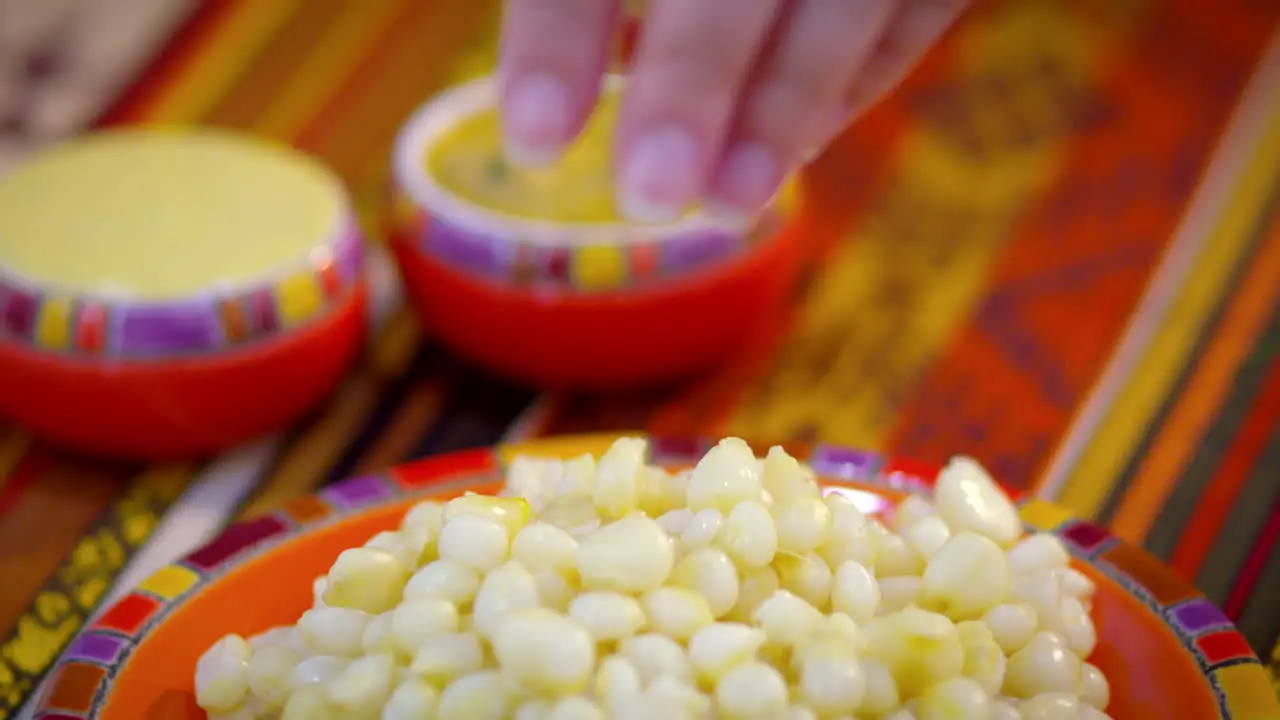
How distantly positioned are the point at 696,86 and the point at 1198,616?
0.97 ft

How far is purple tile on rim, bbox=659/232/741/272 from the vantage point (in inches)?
31.9

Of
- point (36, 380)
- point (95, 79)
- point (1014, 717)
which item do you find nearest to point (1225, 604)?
point (1014, 717)

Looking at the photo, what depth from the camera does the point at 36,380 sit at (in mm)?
763

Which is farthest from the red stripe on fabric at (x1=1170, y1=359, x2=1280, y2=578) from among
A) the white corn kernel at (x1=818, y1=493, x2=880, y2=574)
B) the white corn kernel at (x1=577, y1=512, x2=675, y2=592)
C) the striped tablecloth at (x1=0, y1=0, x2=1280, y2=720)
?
the white corn kernel at (x1=577, y1=512, x2=675, y2=592)

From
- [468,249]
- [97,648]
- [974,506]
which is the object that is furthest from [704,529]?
[468,249]

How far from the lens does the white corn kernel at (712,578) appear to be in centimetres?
50

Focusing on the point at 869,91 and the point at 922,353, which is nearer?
the point at 869,91

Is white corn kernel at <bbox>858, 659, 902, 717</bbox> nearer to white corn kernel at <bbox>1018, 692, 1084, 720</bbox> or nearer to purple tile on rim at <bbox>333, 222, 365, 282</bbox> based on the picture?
white corn kernel at <bbox>1018, 692, 1084, 720</bbox>

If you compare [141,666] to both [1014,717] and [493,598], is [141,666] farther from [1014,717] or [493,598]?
[1014,717]

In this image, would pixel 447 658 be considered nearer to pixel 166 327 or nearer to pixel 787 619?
pixel 787 619

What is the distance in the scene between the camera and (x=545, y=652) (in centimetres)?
46

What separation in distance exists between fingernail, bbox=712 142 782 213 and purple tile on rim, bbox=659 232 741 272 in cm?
34

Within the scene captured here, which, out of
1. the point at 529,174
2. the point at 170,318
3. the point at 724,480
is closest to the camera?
the point at 724,480

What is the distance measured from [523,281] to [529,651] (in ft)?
1.25
